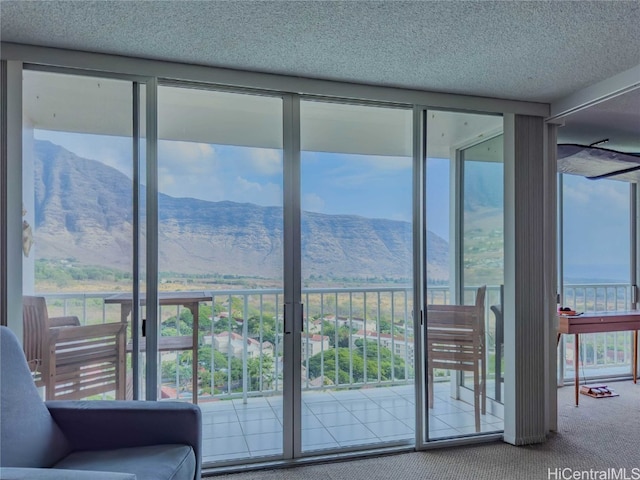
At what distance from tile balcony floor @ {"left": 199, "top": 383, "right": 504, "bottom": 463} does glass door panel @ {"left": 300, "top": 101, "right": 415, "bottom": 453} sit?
0.03 ft

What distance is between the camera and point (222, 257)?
2.77 m

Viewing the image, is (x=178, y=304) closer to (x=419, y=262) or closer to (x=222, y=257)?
(x=222, y=257)

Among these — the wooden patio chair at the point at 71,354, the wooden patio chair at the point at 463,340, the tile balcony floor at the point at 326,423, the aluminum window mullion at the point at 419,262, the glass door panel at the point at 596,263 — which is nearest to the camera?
the wooden patio chair at the point at 71,354

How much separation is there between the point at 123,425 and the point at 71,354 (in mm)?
712

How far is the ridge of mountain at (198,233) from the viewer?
7.86ft

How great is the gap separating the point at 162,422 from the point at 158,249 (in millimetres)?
1013

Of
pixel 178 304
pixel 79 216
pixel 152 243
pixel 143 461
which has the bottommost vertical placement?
pixel 143 461

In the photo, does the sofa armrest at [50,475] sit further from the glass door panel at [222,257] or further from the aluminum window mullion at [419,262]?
the aluminum window mullion at [419,262]

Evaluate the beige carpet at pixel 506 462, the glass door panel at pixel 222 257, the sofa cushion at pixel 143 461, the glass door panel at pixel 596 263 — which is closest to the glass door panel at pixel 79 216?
the glass door panel at pixel 222 257

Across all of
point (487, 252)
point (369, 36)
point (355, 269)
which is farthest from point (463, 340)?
point (369, 36)

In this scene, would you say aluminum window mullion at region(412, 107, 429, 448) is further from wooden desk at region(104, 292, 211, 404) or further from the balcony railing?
wooden desk at region(104, 292, 211, 404)

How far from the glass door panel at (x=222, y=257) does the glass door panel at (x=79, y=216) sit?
215 millimetres

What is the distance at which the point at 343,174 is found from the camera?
3064 mm

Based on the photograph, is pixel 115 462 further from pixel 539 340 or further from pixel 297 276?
pixel 539 340
